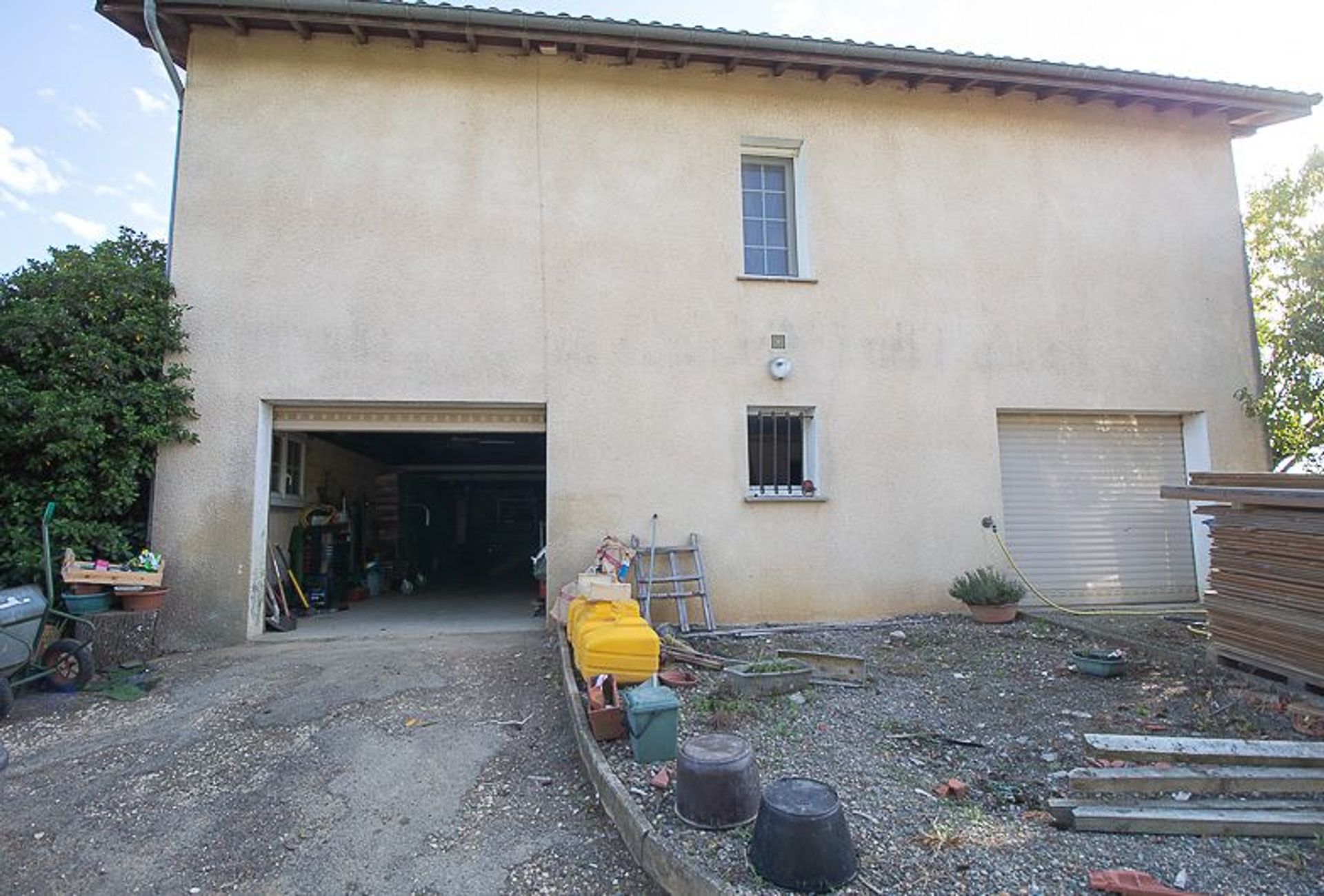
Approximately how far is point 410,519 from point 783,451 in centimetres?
886

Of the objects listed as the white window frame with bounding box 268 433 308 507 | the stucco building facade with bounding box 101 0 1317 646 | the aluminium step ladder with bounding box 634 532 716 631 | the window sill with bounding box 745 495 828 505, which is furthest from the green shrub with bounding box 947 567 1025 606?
the white window frame with bounding box 268 433 308 507

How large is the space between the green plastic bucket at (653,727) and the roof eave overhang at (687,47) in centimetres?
673

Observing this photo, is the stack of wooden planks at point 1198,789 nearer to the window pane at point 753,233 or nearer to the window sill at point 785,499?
the window sill at point 785,499

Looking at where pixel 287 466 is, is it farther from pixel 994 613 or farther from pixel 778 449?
pixel 994 613

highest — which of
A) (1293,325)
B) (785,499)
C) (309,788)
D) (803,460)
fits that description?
(1293,325)

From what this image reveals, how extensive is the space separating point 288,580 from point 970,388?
8557 mm

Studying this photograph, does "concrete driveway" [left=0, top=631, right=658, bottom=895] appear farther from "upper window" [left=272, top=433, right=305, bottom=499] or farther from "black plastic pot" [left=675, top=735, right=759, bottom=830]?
"upper window" [left=272, top=433, right=305, bottom=499]

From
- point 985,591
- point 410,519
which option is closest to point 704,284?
point 985,591

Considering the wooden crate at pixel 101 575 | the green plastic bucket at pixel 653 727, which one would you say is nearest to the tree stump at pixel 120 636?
the wooden crate at pixel 101 575

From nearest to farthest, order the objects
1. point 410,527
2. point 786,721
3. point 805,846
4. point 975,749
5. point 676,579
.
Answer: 1. point 805,846
2. point 975,749
3. point 786,721
4. point 676,579
5. point 410,527

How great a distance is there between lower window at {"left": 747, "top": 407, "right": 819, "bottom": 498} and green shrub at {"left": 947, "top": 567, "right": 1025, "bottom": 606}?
1.90 metres

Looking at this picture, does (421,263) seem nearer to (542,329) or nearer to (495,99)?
(542,329)

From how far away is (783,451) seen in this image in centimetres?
771

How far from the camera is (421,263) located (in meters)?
7.13
